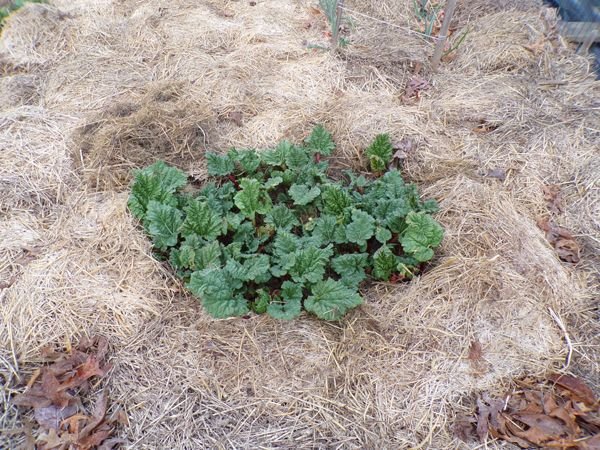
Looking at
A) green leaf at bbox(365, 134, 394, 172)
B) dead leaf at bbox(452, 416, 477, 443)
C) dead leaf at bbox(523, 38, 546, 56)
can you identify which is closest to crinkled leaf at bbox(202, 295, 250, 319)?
dead leaf at bbox(452, 416, 477, 443)

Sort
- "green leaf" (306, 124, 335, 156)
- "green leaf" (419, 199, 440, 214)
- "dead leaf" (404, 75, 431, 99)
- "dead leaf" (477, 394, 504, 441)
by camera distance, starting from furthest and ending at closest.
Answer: "dead leaf" (404, 75, 431, 99) < "green leaf" (306, 124, 335, 156) < "green leaf" (419, 199, 440, 214) < "dead leaf" (477, 394, 504, 441)

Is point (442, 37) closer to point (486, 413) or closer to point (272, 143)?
point (272, 143)

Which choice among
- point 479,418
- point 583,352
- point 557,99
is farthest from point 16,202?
point 557,99

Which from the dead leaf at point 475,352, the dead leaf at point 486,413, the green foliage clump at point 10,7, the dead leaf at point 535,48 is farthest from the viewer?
the green foliage clump at point 10,7

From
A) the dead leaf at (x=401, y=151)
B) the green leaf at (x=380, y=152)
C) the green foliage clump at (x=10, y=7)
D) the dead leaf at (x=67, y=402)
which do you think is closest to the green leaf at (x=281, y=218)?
the green leaf at (x=380, y=152)

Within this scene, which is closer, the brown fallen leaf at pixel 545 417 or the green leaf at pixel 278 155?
the brown fallen leaf at pixel 545 417

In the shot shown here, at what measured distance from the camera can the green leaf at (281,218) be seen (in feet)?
7.61

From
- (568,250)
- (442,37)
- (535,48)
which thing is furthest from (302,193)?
(535,48)

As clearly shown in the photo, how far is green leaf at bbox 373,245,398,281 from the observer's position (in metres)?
2.13

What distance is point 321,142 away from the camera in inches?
101

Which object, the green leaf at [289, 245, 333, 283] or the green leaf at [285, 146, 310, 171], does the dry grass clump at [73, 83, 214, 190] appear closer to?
the green leaf at [285, 146, 310, 171]

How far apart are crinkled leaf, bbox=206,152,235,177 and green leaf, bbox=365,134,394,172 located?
0.85 meters

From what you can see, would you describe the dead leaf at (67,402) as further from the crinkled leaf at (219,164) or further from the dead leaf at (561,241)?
the dead leaf at (561,241)

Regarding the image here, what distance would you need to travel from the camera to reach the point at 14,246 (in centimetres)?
213
